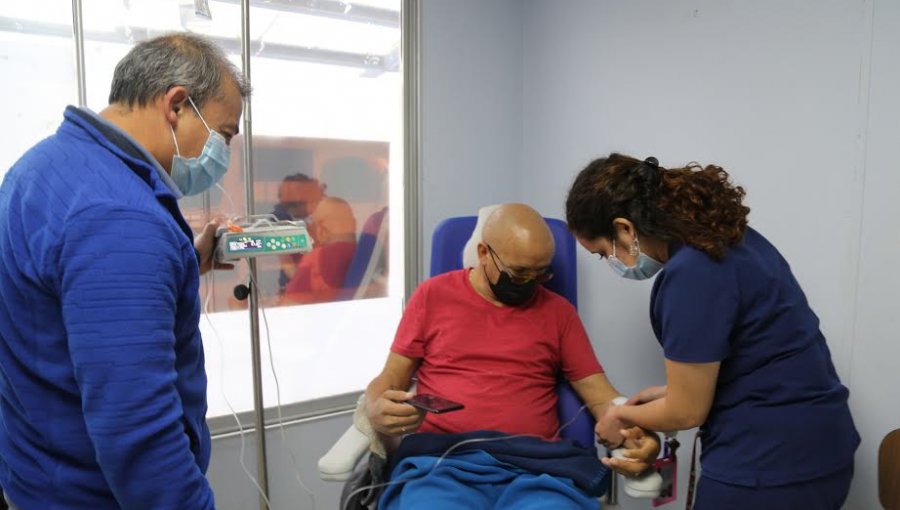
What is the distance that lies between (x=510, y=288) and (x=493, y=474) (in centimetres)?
51

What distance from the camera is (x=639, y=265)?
130 centimetres

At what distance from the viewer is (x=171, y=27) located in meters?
1.91

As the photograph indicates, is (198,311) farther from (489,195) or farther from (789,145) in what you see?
(489,195)

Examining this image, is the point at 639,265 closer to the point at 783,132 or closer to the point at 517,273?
the point at 517,273

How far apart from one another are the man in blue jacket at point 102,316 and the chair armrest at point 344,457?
55cm

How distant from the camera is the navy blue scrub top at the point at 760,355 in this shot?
1.08 metres

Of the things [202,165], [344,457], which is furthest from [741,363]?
[202,165]

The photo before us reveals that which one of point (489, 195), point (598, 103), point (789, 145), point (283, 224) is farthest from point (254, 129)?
point (789, 145)

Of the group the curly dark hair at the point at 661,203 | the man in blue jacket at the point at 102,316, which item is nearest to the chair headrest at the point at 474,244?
the curly dark hair at the point at 661,203

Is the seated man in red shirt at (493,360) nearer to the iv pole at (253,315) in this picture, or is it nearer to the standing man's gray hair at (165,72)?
the iv pole at (253,315)

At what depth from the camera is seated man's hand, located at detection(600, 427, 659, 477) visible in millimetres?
1299

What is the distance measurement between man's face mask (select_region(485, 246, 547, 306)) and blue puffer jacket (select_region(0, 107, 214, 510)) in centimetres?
95

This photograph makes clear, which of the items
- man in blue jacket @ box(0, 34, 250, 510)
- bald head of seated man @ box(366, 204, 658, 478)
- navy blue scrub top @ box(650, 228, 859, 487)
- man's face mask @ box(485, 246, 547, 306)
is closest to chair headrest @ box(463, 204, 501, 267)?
bald head of seated man @ box(366, 204, 658, 478)

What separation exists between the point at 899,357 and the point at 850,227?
0.34 m
